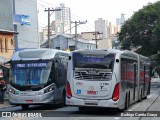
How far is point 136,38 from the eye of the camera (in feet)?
193

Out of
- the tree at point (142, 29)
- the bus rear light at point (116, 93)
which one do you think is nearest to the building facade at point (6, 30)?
the tree at point (142, 29)

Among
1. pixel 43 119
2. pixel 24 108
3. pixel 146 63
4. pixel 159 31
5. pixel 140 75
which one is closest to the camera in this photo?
pixel 43 119

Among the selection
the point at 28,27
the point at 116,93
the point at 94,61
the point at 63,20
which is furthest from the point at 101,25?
the point at 116,93

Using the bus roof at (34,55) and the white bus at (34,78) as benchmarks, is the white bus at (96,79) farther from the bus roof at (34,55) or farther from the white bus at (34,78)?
the bus roof at (34,55)

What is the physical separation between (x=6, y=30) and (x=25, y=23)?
1499 cm

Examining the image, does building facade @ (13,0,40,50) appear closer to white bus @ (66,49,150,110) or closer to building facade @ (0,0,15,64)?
building facade @ (0,0,15,64)

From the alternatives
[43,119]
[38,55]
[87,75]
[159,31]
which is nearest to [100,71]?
[87,75]

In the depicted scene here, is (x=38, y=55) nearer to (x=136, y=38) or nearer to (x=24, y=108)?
(x=24, y=108)

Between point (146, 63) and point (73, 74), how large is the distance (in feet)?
39.4

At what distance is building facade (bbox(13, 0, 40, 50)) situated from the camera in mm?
58287

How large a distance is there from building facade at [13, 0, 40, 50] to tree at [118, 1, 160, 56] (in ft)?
43.7

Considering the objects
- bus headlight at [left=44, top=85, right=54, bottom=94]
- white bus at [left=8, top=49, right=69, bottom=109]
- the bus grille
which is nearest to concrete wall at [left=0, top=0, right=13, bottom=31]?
white bus at [left=8, top=49, right=69, bottom=109]

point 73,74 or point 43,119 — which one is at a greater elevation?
point 73,74

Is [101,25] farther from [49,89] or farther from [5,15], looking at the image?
[49,89]
